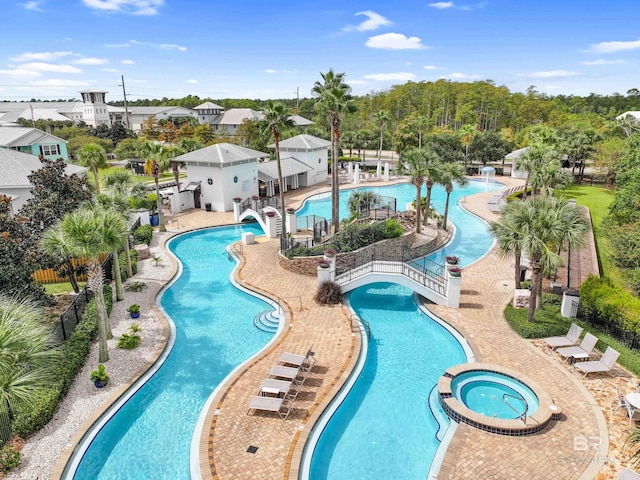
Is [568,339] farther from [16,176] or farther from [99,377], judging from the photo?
[16,176]

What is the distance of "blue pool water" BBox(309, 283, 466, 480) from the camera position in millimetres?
11391

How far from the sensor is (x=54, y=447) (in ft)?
37.6

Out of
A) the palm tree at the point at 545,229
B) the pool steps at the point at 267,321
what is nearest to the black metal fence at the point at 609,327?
the palm tree at the point at 545,229

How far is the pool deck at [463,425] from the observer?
1074 centimetres

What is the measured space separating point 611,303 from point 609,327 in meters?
1.05

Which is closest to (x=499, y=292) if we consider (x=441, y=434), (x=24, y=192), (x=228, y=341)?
(x=441, y=434)

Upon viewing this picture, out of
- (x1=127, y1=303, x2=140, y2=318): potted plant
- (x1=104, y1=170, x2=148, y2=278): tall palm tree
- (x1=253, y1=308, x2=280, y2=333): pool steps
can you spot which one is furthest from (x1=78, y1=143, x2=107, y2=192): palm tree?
(x1=253, y1=308, x2=280, y2=333): pool steps

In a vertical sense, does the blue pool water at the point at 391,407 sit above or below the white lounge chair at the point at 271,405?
below

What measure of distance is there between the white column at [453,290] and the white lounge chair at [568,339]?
4.17m

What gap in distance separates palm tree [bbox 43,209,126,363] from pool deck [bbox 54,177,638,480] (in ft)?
17.9

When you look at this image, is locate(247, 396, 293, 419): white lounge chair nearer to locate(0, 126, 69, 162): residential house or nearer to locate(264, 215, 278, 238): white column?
locate(264, 215, 278, 238): white column

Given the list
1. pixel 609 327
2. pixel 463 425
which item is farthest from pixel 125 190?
pixel 609 327

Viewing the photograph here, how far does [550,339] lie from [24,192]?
3048 centimetres

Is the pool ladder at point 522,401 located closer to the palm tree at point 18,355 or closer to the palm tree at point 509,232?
the palm tree at point 509,232
